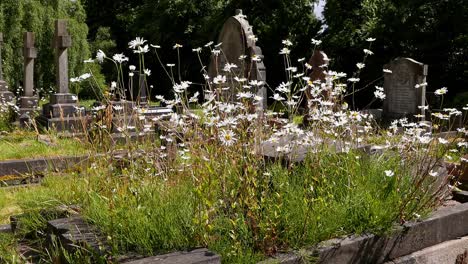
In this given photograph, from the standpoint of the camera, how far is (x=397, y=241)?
3.65 metres

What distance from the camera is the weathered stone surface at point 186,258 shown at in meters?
2.69

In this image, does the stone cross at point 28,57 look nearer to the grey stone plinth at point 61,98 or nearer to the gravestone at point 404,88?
the grey stone plinth at point 61,98

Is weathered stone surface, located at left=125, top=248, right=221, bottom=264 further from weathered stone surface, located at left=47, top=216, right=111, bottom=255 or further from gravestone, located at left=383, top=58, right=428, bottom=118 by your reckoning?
gravestone, located at left=383, top=58, right=428, bottom=118

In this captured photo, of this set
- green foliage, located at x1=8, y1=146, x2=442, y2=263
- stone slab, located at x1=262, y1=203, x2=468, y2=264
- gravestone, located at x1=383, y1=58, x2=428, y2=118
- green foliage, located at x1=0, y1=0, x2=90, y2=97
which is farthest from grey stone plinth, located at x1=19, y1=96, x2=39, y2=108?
stone slab, located at x1=262, y1=203, x2=468, y2=264

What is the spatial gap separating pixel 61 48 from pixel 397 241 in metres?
11.5

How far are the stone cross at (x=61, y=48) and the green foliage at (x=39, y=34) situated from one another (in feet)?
33.1

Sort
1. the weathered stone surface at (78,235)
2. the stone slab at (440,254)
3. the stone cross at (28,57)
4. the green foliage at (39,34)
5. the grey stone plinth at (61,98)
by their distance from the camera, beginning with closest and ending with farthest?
the weathered stone surface at (78,235) < the stone slab at (440,254) < the grey stone plinth at (61,98) < the stone cross at (28,57) < the green foliage at (39,34)

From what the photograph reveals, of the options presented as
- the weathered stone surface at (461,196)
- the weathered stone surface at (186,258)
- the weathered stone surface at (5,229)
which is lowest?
the weathered stone surface at (5,229)

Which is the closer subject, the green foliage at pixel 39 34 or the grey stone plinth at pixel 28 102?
the grey stone plinth at pixel 28 102

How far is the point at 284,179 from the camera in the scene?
143 inches

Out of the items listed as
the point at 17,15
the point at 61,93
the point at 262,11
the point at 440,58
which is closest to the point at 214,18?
the point at 262,11

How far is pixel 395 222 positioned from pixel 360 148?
0.86m

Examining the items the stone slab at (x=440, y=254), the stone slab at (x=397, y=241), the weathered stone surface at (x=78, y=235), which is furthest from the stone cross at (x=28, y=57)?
the stone slab at (x=440, y=254)

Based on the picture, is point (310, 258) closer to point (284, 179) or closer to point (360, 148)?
point (284, 179)
